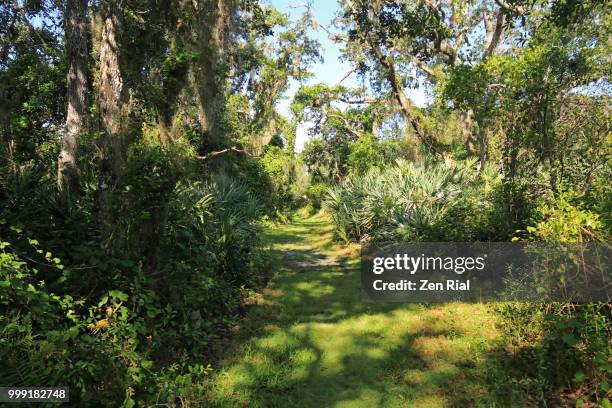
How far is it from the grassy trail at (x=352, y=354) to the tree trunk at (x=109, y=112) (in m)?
2.36

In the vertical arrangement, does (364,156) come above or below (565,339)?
above

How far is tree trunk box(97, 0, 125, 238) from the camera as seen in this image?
4.82 meters

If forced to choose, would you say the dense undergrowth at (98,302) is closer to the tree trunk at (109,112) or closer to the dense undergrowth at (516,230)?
the tree trunk at (109,112)

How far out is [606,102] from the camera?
656 cm

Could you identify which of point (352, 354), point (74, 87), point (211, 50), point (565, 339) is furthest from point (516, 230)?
point (211, 50)

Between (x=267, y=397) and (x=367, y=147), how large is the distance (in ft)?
60.1

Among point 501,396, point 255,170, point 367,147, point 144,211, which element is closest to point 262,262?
point 144,211

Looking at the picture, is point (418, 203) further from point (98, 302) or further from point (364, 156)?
point (364, 156)

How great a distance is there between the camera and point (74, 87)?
22.7 ft

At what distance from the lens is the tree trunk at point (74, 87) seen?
645cm

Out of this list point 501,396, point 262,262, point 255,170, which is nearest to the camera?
point 501,396

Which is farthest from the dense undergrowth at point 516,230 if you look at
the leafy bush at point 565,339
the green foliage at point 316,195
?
the green foliage at point 316,195

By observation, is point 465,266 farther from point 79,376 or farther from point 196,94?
point 196,94

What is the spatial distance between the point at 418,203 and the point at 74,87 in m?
7.25
